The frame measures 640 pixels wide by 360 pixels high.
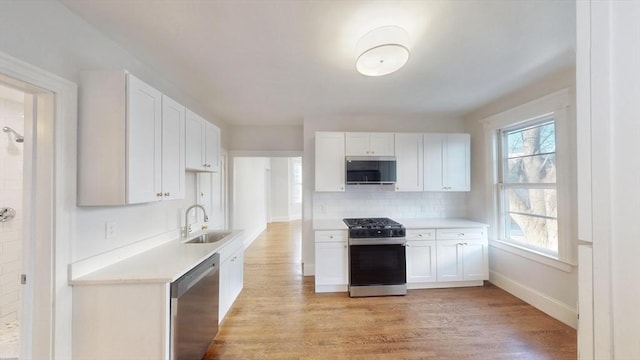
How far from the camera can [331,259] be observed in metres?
3.33

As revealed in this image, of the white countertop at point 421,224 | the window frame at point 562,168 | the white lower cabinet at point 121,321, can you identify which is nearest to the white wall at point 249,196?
the white countertop at point 421,224

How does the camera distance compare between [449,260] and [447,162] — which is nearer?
[449,260]

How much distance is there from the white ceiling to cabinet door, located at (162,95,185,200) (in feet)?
1.46

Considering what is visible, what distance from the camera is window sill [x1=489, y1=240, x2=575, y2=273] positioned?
2.56 metres

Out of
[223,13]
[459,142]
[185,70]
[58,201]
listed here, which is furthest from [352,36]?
[459,142]

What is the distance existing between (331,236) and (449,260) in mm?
1637

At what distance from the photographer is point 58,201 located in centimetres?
152

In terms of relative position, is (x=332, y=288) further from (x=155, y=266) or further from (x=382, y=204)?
(x=155, y=266)

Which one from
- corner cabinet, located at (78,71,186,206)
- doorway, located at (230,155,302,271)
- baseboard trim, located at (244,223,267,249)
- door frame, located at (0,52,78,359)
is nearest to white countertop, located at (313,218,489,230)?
doorway, located at (230,155,302,271)

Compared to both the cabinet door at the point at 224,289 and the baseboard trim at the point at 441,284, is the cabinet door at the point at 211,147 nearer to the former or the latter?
the cabinet door at the point at 224,289

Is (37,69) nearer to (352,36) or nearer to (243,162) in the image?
(352,36)

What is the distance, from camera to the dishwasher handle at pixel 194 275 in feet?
5.42

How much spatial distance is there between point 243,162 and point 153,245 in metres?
3.61

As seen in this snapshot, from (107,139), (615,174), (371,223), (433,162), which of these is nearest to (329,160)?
(371,223)
